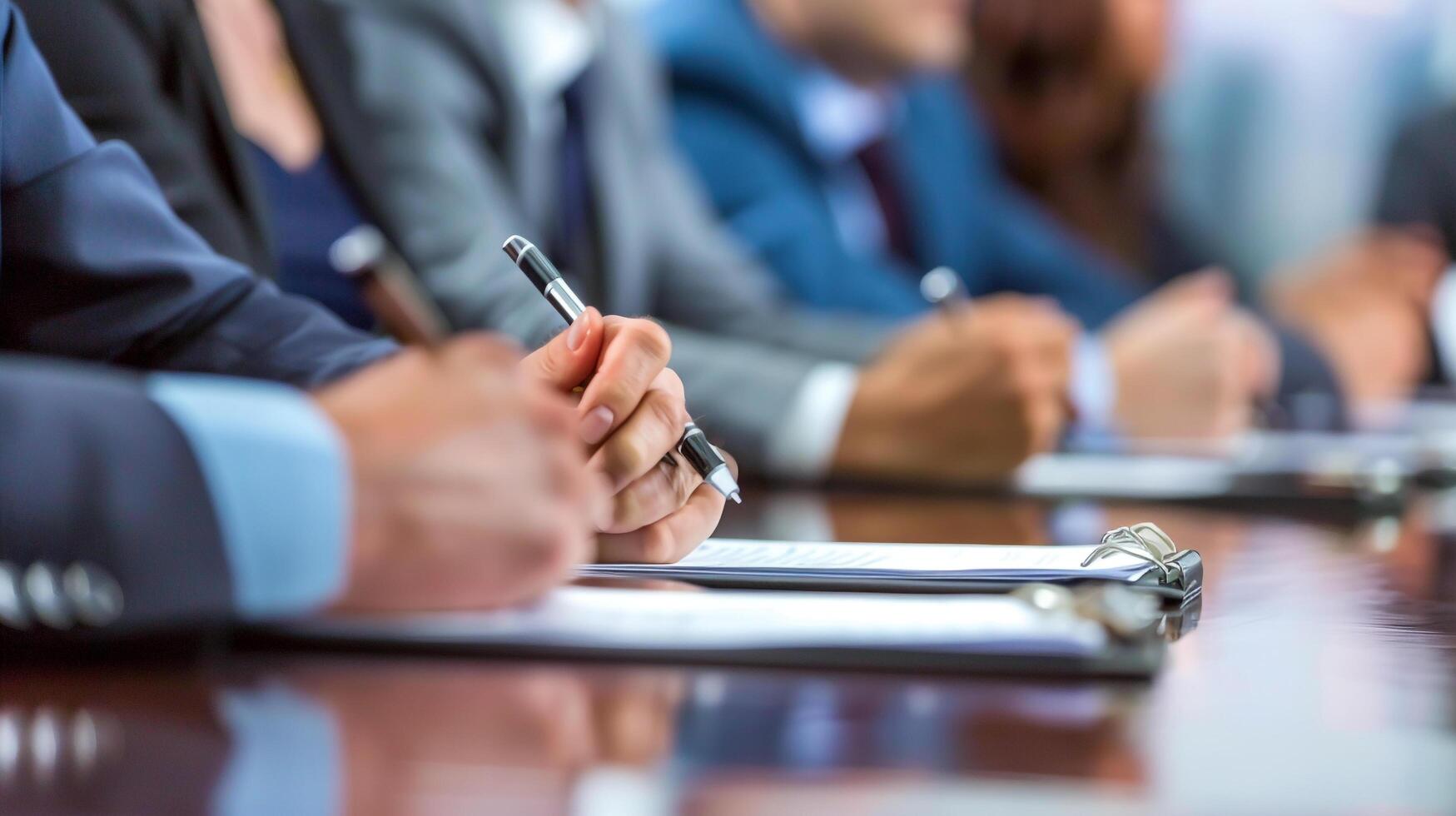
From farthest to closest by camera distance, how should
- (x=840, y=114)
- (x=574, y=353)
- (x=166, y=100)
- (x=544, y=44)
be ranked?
1. (x=840, y=114)
2. (x=544, y=44)
3. (x=166, y=100)
4. (x=574, y=353)

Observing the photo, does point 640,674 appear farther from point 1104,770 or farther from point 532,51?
point 532,51

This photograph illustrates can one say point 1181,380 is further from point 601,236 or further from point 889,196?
point 889,196

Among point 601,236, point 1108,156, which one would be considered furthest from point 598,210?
point 1108,156

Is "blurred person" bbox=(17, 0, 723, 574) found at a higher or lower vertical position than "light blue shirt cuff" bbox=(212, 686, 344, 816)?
higher

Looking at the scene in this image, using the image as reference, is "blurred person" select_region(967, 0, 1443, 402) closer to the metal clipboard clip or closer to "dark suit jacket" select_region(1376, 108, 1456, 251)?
"dark suit jacket" select_region(1376, 108, 1456, 251)

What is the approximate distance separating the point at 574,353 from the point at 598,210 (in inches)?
28.2

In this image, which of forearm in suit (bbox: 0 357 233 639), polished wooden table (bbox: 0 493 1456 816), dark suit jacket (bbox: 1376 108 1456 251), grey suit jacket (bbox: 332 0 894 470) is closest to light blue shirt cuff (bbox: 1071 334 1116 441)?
grey suit jacket (bbox: 332 0 894 470)

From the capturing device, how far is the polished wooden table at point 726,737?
210 millimetres

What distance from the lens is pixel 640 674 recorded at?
0.96ft

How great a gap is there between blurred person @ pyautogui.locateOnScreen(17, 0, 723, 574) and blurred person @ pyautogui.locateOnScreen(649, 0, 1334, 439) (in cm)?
55

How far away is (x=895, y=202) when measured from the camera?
5.85ft

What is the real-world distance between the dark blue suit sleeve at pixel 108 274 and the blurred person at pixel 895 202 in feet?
2.27

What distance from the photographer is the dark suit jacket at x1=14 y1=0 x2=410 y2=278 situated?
51cm

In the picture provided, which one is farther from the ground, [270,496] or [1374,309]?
[1374,309]
